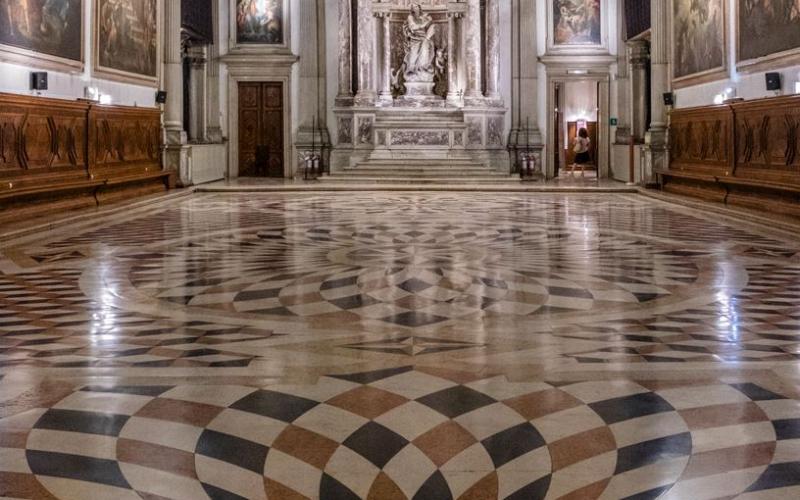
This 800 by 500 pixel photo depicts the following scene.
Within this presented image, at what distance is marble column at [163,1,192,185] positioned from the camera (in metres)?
19.7

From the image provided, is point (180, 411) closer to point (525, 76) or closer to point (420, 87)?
point (525, 76)

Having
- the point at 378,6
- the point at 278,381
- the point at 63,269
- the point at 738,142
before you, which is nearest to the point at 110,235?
the point at 63,269

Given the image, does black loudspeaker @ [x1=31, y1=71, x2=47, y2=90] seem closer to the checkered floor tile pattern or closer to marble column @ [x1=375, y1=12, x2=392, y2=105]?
the checkered floor tile pattern

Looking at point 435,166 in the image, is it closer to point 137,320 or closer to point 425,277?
point 425,277

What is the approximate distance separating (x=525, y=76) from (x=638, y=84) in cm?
282

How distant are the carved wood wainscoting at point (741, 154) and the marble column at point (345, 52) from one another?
29.3 ft

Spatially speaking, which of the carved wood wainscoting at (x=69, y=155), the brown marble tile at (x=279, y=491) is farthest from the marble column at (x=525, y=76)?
the brown marble tile at (x=279, y=491)

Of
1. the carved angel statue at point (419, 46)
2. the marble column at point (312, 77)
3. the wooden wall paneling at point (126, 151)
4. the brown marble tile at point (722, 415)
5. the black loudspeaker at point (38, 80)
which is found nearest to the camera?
the brown marble tile at point (722, 415)

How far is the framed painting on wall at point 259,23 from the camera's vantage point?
2486 cm

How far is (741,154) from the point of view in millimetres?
15375

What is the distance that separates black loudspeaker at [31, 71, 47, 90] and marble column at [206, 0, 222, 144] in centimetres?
1081

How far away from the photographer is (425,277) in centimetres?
764

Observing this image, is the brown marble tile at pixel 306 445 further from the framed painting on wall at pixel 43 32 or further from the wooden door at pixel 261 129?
the wooden door at pixel 261 129

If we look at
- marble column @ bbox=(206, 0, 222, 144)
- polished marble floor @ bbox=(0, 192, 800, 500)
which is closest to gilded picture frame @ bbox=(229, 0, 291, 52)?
marble column @ bbox=(206, 0, 222, 144)
